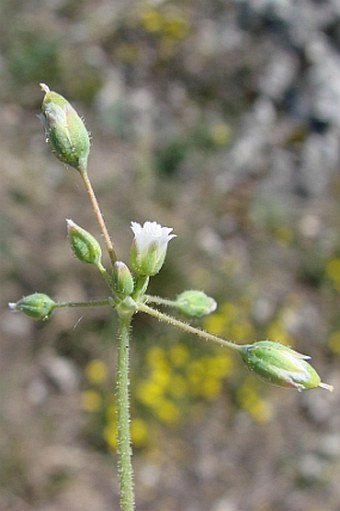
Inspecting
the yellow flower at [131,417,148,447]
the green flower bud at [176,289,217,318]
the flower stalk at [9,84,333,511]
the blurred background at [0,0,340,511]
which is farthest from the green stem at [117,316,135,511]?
the yellow flower at [131,417,148,447]

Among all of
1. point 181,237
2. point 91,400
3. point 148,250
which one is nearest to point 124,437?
point 148,250

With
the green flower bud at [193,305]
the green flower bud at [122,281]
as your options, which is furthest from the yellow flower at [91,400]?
the green flower bud at [122,281]

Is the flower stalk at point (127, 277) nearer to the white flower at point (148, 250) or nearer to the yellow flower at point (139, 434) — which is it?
the white flower at point (148, 250)

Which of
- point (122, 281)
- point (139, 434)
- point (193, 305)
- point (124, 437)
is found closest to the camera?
point (124, 437)

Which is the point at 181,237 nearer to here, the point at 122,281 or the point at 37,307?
the point at 37,307

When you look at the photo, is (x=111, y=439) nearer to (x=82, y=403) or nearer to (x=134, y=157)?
(x=82, y=403)
